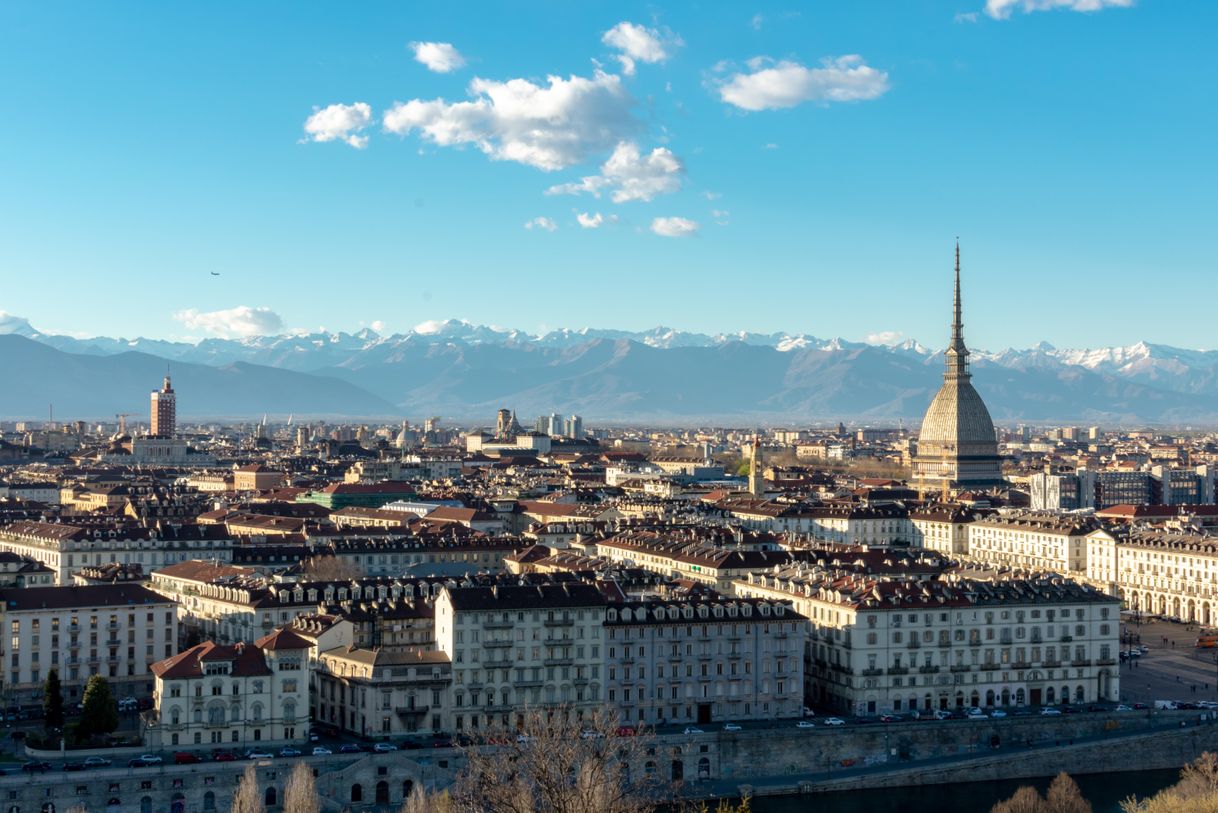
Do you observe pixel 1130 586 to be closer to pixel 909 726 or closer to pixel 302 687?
pixel 909 726

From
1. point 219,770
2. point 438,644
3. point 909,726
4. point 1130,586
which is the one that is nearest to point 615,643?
point 438,644

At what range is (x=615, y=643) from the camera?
7088 centimetres

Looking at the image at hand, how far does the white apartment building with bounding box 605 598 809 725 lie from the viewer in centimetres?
7094

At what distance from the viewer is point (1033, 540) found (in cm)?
12500

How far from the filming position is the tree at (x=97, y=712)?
212ft

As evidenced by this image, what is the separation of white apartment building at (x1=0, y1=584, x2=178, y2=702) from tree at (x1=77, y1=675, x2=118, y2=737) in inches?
416

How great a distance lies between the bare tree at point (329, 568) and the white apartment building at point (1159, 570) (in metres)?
45.6

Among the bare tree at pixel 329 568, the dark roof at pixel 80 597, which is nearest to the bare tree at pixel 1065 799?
the dark roof at pixel 80 597

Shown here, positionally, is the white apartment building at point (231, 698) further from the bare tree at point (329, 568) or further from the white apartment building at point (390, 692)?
the bare tree at point (329, 568)

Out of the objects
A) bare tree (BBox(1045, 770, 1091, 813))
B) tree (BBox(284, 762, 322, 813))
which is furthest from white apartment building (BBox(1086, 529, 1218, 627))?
tree (BBox(284, 762, 322, 813))

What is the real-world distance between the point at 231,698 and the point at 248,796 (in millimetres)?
10499

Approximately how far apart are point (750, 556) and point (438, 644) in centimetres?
2678

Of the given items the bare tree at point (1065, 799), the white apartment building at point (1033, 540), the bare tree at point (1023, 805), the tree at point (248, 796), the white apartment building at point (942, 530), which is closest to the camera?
the tree at point (248, 796)

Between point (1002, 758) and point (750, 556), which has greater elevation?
point (750, 556)
